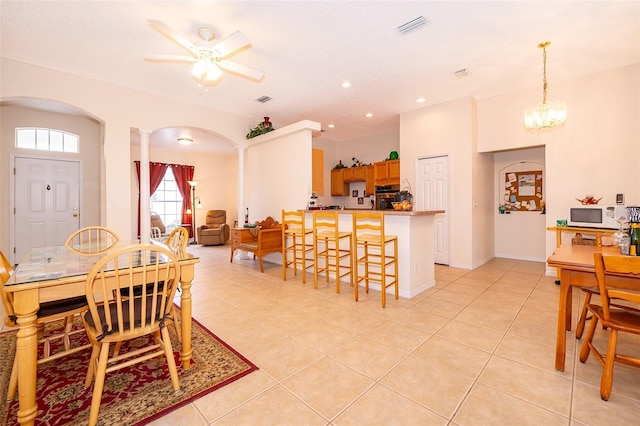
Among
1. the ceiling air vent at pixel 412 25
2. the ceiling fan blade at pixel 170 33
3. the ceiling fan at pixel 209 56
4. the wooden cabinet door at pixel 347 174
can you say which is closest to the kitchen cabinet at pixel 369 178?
the wooden cabinet door at pixel 347 174

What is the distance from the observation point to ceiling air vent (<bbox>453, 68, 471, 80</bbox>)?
403cm

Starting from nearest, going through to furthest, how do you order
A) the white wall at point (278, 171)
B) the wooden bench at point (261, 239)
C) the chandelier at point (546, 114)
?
the chandelier at point (546, 114), the wooden bench at point (261, 239), the white wall at point (278, 171)

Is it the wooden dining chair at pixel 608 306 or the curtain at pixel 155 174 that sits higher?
the curtain at pixel 155 174

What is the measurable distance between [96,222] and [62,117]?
2.28 metres

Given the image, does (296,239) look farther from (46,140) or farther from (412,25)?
(46,140)

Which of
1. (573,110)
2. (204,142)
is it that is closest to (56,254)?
(204,142)

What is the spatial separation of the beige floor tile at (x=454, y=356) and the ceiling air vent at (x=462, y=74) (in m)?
3.76

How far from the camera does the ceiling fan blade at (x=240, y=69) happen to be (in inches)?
121

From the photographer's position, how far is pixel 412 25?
2.98 m

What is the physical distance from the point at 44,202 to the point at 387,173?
7.38 meters

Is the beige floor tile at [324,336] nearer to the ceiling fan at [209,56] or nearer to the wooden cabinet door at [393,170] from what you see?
the ceiling fan at [209,56]

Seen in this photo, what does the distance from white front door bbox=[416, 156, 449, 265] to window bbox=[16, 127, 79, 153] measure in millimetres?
7469

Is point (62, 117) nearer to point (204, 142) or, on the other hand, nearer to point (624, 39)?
point (204, 142)

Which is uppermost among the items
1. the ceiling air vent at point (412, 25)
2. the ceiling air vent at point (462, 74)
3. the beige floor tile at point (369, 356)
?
the ceiling air vent at point (462, 74)
